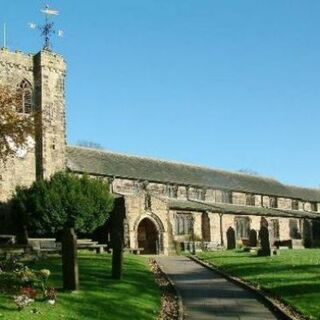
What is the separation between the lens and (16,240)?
126 ft

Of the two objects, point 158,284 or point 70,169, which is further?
point 70,169

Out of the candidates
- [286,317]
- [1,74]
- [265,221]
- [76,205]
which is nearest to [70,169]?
[76,205]

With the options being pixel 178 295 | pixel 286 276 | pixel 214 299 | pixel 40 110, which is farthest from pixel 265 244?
pixel 40 110

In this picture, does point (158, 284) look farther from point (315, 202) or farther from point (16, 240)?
point (315, 202)

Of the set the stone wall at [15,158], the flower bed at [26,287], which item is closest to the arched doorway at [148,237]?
the stone wall at [15,158]

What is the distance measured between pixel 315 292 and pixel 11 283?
8949mm

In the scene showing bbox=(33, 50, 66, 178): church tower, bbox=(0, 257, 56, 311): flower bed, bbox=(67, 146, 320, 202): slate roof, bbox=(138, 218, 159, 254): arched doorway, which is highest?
bbox=(33, 50, 66, 178): church tower

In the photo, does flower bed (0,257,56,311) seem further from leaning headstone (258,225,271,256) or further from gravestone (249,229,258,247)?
gravestone (249,229,258,247)

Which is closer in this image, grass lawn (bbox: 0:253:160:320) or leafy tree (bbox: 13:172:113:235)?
grass lawn (bbox: 0:253:160:320)

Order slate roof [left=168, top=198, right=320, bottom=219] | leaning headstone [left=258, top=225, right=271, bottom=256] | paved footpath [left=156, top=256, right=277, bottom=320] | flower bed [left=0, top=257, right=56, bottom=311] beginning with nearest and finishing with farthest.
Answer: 1. flower bed [left=0, top=257, right=56, bottom=311]
2. paved footpath [left=156, top=256, right=277, bottom=320]
3. leaning headstone [left=258, top=225, right=271, bottom=256]
4. slate roof [left=168, top=198, right=320, bottom=219]

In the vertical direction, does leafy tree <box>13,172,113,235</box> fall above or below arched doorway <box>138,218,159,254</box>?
above

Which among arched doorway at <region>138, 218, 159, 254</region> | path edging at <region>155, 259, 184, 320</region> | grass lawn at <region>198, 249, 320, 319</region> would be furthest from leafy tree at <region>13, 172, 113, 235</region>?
path edging at <region>155, 259, 184, 320</region>

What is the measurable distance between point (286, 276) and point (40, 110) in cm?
2731

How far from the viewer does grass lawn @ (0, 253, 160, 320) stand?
13249 millimetres
